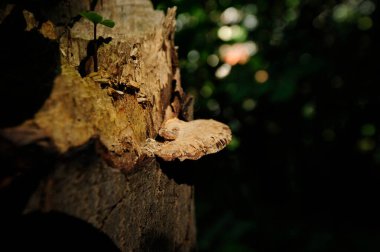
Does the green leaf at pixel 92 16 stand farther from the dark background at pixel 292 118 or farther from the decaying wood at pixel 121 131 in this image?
the dark background at pixel 292 118

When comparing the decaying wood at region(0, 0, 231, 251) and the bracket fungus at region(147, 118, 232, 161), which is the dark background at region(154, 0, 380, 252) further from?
the bracket fungus at region(147, 118, 232, 161)

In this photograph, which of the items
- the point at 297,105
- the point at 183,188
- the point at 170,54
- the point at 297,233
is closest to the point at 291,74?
the point at 297,105

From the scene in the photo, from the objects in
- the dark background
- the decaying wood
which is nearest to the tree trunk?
the decaying wood

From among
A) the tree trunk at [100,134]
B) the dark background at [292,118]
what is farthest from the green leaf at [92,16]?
the dark background at [292,118]

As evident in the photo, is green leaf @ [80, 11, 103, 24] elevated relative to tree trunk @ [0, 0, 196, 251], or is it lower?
elevated

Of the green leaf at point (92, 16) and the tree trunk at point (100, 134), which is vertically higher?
the green leaf at point (92, 16)

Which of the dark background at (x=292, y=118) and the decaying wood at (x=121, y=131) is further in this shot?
the dark background at (x=292, y=118)

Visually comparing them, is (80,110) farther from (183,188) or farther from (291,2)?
(291,2)
